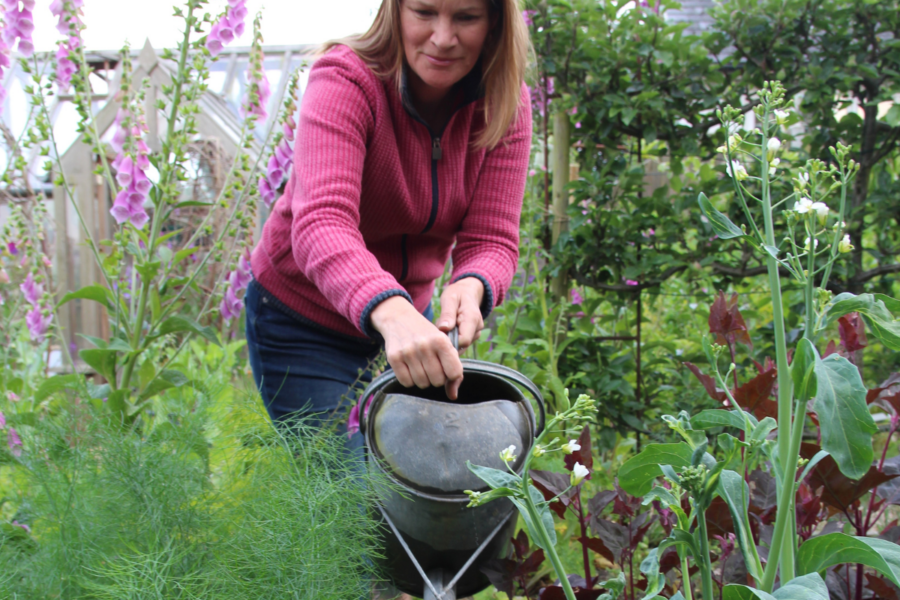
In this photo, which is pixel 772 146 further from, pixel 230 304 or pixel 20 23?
pixel 20 23

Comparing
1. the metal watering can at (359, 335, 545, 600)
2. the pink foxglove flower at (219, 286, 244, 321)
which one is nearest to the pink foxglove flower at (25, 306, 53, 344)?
the pink foxglove flower at (219, 286, 244, 321)

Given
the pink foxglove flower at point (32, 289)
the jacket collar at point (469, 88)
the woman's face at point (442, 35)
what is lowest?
the pink foxglove flower at point (32, 289)

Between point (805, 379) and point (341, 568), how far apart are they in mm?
802

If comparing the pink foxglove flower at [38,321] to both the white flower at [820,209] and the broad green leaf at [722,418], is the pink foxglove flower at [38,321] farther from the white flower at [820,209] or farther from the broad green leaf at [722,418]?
the white flower at [820,209]

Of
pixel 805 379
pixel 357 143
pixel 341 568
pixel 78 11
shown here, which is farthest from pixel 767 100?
pixel 78 11

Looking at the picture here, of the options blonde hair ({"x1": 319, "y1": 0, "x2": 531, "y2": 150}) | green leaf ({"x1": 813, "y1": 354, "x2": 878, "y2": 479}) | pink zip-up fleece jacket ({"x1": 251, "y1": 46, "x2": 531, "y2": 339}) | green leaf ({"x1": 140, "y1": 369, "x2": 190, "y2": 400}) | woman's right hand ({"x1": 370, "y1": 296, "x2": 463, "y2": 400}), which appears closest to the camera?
green leaf ({"x1": 813, "y1": 354, "x2": 878, "y2": 479})

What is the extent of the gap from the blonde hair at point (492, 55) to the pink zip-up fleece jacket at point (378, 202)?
0.03m

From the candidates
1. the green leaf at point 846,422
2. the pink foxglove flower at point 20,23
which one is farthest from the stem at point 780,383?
the pink foxglove flower at point 20,23

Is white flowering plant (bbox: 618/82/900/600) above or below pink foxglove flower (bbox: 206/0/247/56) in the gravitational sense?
below

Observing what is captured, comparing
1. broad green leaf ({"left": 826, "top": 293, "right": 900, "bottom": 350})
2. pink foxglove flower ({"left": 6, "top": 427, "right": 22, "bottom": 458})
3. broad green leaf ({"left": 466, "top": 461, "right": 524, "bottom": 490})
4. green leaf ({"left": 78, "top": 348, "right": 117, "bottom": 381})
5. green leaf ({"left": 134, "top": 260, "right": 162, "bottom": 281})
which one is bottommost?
pink foxglove flower ({"left": 6, "top": 427, "right": 22, "bottom": 458})

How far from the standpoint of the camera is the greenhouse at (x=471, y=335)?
69 centimetres

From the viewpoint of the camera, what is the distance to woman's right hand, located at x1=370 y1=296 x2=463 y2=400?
96 cm

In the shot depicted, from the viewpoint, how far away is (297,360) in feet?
5.00

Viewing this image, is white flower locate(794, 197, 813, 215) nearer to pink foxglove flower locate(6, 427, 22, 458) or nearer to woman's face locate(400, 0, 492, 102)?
woman's face locate(400, 0, 492, 102)
